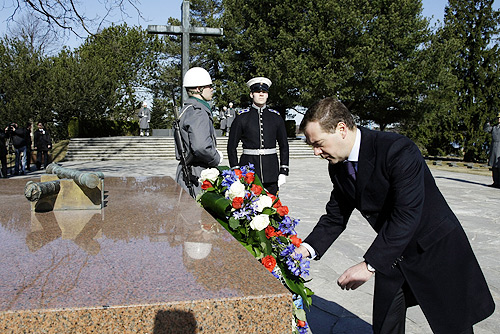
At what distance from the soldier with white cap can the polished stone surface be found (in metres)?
2.78

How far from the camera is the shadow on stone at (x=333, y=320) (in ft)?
10.3

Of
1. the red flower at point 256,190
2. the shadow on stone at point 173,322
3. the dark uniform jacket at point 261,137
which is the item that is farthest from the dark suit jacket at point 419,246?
the dark uniform jacket at point 261,137

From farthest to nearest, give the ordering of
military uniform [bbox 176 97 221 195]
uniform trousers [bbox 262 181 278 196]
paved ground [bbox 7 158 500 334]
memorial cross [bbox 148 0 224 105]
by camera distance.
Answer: memorial cross [bbox 148 0 224 105] < uniform trousers [bbox 262 181 278 196] < military uniform [bbox 176 97 221 195] < paved ground [bbox 7 158 500 334]

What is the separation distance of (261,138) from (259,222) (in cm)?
302

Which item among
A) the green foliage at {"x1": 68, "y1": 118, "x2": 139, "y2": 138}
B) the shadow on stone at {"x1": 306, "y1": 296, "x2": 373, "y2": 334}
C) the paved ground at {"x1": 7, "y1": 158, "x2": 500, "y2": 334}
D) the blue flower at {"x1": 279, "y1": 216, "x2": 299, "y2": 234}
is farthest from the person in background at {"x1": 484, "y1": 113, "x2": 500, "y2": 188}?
the green foliage at {"x1": 68, "y1": 118, "x2": 139, "y2": 138}

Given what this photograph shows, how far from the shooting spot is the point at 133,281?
5.01ft

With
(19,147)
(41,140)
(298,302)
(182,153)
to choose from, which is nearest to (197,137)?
(182,153)

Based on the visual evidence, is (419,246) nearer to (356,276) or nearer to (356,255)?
(356,276)

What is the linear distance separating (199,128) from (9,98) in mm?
29079

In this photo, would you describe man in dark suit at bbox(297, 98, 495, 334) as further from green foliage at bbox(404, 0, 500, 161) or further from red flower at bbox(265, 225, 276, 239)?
green foliage at bbox(404, 0, 500, 161)

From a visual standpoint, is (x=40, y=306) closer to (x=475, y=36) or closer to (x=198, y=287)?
(x=198, y=287)

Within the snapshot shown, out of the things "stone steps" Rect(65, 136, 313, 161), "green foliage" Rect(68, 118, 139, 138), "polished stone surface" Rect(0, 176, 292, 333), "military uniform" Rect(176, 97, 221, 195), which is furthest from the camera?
"green foliage" Rect(68, 118, 139, 138)

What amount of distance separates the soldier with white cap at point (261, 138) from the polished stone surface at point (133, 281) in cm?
278

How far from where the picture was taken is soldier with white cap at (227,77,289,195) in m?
5.12
